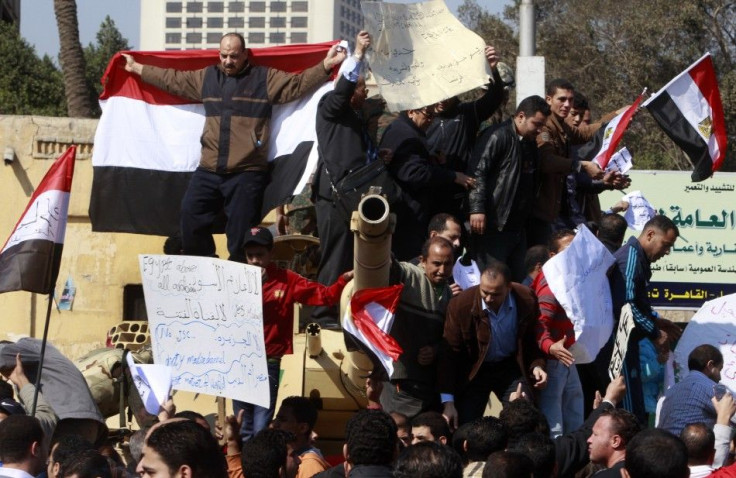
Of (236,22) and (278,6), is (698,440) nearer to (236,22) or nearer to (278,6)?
(278,6)

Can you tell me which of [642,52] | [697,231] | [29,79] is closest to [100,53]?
[29,79]

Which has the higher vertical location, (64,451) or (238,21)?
(238,21)

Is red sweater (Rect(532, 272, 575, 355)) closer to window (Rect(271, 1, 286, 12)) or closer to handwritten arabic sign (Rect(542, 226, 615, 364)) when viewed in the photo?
handwritten arabic sign (Rect(542, 226, 615, 364))

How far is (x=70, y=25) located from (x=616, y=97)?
16.4 meters

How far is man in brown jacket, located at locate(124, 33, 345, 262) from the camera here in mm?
10000

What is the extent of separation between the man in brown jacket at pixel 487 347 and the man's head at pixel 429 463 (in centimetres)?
207

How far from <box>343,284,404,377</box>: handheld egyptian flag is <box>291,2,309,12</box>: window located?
167 meters

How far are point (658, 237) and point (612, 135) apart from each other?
1.75 metres

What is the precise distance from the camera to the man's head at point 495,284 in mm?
8258

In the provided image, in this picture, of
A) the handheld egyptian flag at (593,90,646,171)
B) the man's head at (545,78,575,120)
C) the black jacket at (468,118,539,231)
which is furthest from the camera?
the handheld egyptian flag at (593,90,646,171)

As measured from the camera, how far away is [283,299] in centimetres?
889

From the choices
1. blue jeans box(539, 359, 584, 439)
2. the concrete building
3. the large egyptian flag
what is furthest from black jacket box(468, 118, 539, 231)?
the concrete building

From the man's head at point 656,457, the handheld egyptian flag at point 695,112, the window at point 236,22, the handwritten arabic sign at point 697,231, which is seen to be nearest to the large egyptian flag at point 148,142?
the handheld egyptian flag at point 695,112

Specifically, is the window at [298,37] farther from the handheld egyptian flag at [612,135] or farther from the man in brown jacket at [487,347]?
the man in brown jacket at [487,347]
